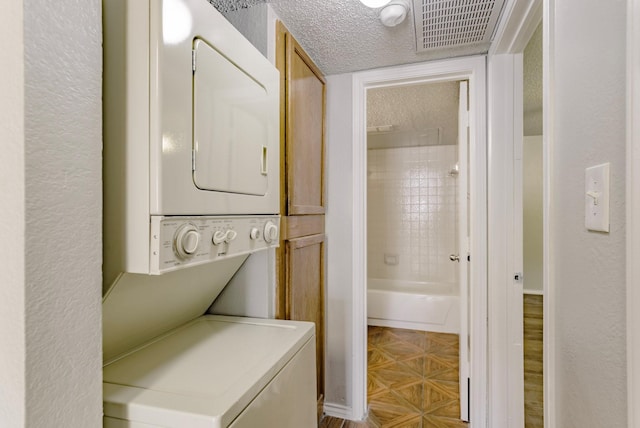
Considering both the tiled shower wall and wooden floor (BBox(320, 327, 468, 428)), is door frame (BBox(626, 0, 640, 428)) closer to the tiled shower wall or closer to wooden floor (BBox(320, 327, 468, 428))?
wooden floor (BBox(320, 327, 468, 428))

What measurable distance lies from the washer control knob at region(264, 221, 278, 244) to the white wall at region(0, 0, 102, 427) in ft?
1.91

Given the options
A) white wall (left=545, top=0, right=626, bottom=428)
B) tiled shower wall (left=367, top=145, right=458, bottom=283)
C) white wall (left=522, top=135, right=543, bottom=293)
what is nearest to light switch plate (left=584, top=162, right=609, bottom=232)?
white wall (left=545, top=0, right=626, bottom=428)

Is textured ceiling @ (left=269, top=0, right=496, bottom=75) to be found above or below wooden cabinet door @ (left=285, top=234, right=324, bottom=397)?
above

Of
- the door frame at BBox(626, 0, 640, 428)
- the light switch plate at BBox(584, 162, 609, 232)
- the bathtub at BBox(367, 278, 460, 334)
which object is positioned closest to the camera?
the door frame at BBox(626, 0, 640, 428)

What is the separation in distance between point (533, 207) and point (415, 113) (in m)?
1.35

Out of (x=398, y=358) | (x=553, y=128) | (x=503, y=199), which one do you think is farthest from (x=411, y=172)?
(x=553, y=128)

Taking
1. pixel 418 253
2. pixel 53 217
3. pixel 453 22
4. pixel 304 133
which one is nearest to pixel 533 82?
pixel 453 22

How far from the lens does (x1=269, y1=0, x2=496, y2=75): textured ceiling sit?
4.92 ft

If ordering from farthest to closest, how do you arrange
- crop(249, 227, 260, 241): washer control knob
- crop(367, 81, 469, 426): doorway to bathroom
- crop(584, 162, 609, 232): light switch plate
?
crop(367, 81, 469, 426): doorway to bathroom
crop(249, 227, 260, 241): washer control knob
crop(584, 162, 609, 232): light switch plate

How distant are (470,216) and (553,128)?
1156 mm

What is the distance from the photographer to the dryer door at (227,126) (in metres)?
0.88

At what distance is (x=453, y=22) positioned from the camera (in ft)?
5.22

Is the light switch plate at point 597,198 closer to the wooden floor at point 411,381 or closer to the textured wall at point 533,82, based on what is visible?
the textured wall at point 533,82

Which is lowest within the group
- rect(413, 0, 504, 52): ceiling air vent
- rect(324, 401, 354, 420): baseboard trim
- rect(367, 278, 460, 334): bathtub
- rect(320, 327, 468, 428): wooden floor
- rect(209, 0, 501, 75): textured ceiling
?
rect(320, 327, 468, 428): wooden floor
